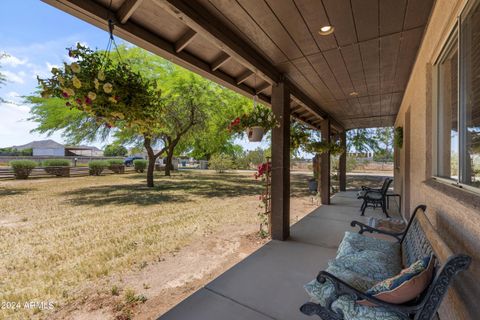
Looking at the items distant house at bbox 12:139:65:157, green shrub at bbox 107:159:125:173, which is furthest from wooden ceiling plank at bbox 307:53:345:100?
distant house at bbox 12:139:65:157

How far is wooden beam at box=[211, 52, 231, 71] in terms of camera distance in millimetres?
2895

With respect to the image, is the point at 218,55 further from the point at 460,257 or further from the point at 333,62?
the point at 460,257

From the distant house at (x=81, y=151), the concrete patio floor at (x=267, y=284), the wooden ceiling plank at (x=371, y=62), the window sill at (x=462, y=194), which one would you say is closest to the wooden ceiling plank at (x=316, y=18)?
the wooden ceiling plank at (x=371, y=62)

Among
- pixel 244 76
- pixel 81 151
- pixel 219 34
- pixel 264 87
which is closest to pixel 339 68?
pixel 264 87

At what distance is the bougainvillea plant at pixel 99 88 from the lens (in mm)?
1641

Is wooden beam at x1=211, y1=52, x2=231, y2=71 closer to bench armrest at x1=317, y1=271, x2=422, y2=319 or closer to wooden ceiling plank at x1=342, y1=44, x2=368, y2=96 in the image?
wooden ceiling plank at x1=342, y1=44, x2=368, y2=96

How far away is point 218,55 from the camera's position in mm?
2902

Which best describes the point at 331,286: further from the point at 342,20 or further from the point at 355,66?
the point at 355,66

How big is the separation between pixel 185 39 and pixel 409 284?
270cm

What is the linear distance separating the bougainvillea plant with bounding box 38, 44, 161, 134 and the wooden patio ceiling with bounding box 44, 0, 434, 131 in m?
0.41

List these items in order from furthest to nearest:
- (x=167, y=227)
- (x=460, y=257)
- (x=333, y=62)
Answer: (x=167, y=227) < (x=333, y=62) < (x=460, y=257)

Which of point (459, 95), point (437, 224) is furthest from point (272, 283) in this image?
point (459, 95)

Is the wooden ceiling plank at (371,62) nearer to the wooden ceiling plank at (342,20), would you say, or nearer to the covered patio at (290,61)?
the covered patio at (290,61)

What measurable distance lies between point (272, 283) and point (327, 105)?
4397mm
